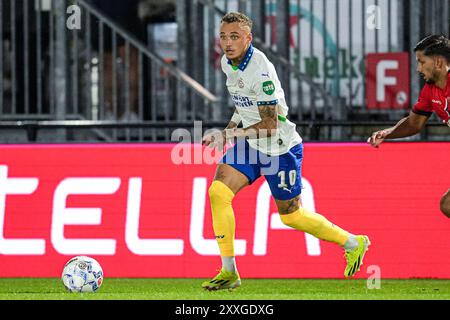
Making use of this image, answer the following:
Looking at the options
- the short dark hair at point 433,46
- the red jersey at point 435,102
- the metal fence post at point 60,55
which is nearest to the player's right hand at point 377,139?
the red jersey at point 435,102

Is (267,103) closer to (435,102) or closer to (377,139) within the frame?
(377,139)

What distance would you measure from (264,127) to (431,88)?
4.53 ft

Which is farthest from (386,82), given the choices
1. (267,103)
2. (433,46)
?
(267,103)

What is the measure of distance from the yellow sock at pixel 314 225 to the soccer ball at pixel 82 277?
62.1 inches

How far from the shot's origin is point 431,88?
35.8 ft

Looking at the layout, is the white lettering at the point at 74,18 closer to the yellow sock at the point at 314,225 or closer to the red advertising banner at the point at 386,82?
the red advertising banner at the point at 386,82

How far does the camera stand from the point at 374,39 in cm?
1652

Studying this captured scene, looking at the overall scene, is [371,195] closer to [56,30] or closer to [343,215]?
[343,215]

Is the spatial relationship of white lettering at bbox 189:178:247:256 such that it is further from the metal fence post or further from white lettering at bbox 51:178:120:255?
the metal fence post

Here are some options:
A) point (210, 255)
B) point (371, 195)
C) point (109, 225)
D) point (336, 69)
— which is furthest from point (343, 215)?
point (336, 69)

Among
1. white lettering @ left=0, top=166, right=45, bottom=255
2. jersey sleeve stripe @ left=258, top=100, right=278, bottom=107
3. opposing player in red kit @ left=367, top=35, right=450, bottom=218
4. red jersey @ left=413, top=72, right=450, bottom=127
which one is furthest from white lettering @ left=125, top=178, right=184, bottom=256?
red jersey @ left=413, top=72, right=450, bottom=127

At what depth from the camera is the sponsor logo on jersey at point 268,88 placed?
10.6 m

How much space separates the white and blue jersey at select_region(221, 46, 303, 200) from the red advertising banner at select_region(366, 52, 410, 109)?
4.70 metres

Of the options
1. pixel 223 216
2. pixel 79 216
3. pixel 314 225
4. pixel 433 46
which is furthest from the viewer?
pixel 79 216
